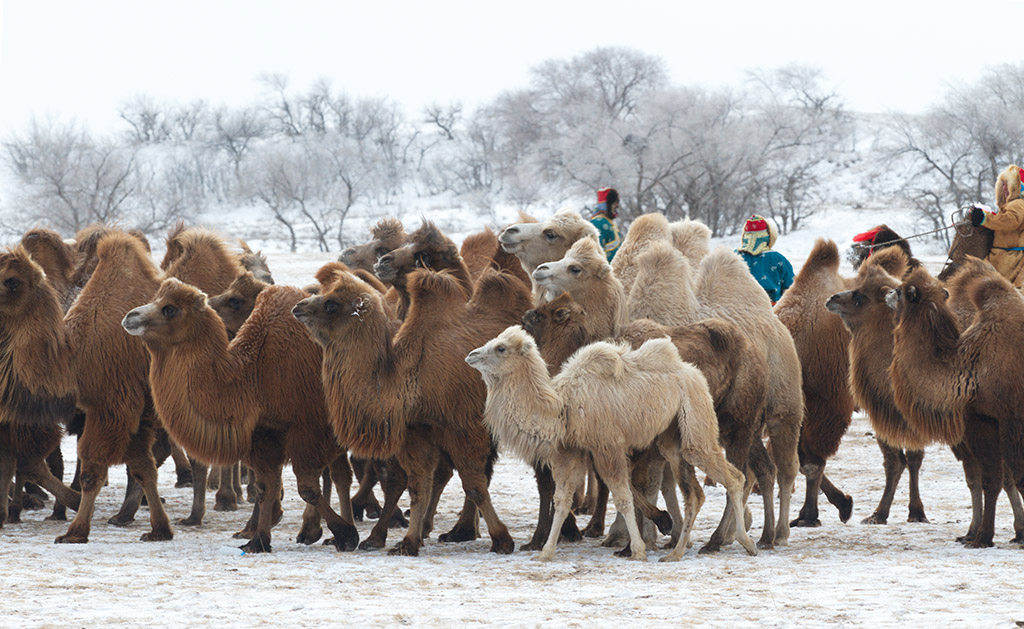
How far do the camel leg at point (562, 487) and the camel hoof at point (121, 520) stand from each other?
141 inches

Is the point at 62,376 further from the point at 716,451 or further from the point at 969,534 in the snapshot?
Answer: the point at 969,534

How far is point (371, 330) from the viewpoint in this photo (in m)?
7.59

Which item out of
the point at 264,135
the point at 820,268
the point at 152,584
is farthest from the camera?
the point at 264,135

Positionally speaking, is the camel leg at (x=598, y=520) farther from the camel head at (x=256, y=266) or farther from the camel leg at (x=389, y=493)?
the camel head at (x=256, y=266)

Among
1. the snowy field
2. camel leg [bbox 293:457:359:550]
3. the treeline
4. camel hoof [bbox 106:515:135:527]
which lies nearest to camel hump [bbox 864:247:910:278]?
the snowy field

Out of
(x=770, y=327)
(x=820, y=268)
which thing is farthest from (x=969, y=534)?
(x=820, y=268)

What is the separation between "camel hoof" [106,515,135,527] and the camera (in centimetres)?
912

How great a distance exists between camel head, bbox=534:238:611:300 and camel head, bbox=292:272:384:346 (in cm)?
113

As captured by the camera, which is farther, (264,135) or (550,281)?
(264,135)

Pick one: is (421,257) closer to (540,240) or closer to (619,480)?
(540,240)

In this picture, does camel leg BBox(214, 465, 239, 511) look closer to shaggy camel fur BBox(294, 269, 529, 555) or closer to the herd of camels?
the herd of camels

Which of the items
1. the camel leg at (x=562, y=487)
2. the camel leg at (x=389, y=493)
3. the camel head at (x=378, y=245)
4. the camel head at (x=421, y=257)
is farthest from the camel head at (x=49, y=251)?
the camel leg at (x=562, y=487)

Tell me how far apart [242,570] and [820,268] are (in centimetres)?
503

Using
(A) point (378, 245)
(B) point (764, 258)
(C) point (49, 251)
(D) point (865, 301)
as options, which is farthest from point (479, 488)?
(C) point (49, 251)
